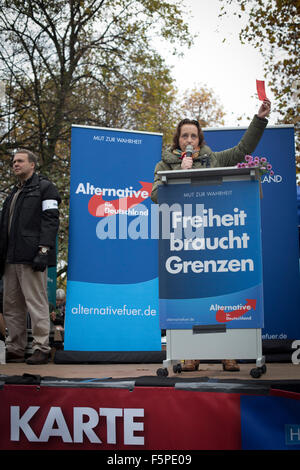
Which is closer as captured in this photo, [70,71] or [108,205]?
[108,205]

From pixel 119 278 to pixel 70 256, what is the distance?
0.47 meters

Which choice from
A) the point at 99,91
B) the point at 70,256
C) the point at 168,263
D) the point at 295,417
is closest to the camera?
the point at 295,417

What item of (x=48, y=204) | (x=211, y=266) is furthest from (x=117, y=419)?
(x=48, y=204)

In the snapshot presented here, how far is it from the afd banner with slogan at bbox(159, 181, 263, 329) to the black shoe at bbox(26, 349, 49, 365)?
4.81 feet

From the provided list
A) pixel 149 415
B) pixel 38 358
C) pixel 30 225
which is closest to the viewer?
pixel 149 415

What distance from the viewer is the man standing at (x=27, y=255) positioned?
435 centimetres


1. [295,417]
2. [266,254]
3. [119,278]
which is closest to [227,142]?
[266,254]

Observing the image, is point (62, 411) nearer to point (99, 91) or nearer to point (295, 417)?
point (295, 417)

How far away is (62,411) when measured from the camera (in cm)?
265

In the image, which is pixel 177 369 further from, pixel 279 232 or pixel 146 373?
pixel 279 232

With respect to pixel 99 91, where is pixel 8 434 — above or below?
below

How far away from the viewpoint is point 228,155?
382 centimetres

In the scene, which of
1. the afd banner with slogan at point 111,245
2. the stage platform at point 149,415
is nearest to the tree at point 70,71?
the afd banner with slogan at point 111,245

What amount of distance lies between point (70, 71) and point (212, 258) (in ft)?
35.9
